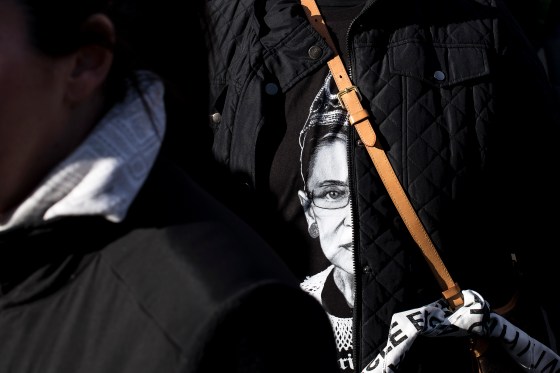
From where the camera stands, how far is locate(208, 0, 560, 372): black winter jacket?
6.93 feet

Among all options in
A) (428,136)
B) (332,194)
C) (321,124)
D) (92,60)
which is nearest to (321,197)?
(332,194)

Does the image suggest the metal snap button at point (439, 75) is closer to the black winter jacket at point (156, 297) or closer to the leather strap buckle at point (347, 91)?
the leather strap buckle at point (347, 91)

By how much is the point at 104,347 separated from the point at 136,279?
0.35 ft

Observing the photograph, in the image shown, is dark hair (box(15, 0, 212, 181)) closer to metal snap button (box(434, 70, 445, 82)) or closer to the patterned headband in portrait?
the patterned headband in portrait

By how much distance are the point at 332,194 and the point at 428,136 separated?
11.3 inches

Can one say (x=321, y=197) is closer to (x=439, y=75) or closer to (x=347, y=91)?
(x=347, y=91)

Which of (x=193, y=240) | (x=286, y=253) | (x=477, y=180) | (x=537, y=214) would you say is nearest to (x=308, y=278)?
(x=286, y=253)

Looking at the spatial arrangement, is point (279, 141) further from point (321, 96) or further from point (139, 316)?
point (139, 316)

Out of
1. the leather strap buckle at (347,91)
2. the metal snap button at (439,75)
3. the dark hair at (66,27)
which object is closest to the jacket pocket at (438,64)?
the metal snap button at (439,75)

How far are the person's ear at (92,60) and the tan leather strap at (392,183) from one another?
3.04ft

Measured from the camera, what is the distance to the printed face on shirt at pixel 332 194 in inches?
85.8

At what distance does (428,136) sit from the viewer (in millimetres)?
2131

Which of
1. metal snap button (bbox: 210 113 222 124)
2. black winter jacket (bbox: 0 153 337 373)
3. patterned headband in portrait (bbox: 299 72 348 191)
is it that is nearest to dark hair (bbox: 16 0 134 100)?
black winter jacket (bbox: 0 153 337 373)

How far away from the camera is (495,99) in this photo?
7.13 feet
